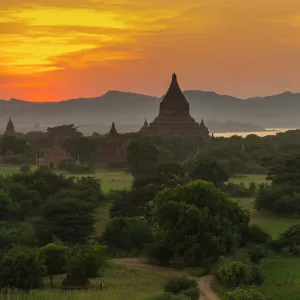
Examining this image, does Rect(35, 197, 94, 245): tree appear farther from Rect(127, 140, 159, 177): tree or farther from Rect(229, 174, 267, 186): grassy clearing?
Rect(229, 174, 267, 186): grassy clearing

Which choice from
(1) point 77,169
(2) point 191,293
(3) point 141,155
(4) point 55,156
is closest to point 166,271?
(2) point 191,293

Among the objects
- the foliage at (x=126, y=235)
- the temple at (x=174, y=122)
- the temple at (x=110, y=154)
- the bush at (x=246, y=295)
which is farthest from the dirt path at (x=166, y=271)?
the temple at (x=174, y=122)

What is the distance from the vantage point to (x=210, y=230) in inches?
1227

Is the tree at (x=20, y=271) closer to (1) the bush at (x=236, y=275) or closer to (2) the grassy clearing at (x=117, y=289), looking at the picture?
(2) the grassy clearing at (x=117, y=289)

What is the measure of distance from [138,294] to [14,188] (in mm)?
21117

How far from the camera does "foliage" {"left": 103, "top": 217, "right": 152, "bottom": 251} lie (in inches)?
1368

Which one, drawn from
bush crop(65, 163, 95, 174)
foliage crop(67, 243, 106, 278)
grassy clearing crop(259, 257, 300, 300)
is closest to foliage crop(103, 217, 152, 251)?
foliage crop(67, 243, 106, 278)

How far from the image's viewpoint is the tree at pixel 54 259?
1107 inches

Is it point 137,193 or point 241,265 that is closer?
point 241,265

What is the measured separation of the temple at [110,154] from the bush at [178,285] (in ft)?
196

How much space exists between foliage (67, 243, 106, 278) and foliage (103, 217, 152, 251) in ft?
20.6

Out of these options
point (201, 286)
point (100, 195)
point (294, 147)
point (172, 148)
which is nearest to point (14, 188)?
point (100, 195)

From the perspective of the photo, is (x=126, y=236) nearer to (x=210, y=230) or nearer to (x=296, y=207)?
(x=210, y=230)

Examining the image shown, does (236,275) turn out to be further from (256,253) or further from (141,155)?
(141,155)
